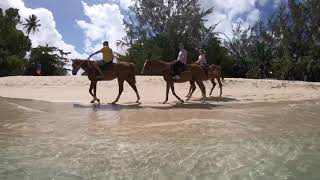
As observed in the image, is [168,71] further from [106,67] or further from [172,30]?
[172,30]

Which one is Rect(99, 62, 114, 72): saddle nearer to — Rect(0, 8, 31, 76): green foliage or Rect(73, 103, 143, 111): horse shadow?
Rect(73, 103, 143, 111): horse shadow

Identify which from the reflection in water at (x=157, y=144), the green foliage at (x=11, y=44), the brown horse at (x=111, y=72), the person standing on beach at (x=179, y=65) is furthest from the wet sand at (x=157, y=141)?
the green foliage at (x=11, y=44)

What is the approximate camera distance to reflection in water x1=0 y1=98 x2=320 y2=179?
25.1 feet

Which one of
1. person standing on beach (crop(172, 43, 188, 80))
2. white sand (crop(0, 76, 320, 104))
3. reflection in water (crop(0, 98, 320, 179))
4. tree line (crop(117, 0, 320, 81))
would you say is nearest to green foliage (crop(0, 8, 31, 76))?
tree line (crop(117, 0, 320, 81))

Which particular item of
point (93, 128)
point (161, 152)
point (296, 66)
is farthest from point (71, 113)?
point (296, 66)

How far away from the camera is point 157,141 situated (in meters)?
10.5

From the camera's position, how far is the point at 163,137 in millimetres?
11070

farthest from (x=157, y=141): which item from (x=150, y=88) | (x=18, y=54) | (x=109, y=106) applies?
(x=18, y=54)

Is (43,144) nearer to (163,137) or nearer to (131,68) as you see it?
(163,137)

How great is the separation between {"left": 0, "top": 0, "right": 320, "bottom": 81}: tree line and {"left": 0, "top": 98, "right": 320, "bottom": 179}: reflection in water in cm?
2988

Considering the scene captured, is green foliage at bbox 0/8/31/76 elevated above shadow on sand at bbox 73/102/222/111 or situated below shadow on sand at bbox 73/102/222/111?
above

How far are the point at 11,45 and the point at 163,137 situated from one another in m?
45.8

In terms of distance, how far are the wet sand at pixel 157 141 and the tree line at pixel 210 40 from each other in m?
27.2

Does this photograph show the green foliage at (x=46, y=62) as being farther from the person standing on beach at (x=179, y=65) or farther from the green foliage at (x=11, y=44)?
the person standing on beach at (x=179, y=65)
